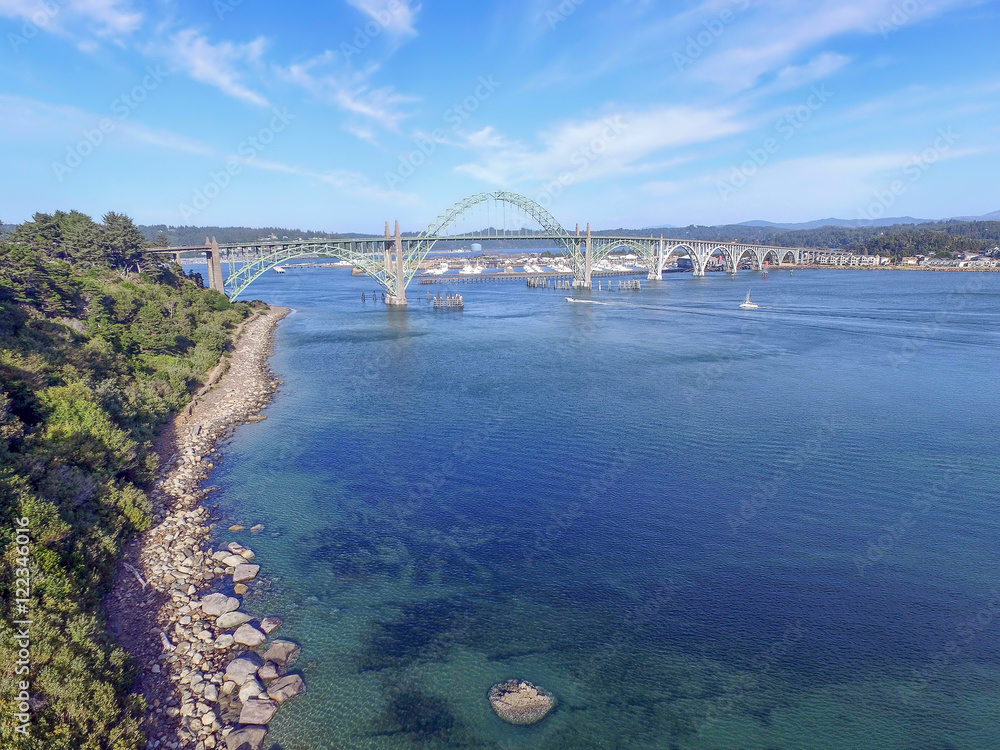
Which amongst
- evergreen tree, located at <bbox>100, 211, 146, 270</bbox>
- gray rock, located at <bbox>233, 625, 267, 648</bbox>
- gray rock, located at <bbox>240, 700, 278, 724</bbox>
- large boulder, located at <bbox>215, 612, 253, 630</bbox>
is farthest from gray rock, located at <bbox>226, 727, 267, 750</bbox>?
evergreen tree, located at <bbox>100, 211, 146, 270</bbox>

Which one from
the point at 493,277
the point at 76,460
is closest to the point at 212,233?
the point at 493,277

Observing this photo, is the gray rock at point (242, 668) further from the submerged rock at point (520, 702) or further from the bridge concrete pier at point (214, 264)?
the bridge concrete pier at point (214, 264)

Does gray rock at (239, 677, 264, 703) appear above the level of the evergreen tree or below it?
below

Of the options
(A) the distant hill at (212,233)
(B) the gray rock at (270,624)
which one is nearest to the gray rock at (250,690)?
(B) the gray rock at (270,624)

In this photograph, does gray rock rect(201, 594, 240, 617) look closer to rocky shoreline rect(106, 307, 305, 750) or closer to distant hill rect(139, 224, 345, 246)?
rocky shoreline rect(106, 307, 305, 750)

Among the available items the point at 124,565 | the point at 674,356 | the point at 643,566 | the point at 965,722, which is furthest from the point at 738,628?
the point at 674,356

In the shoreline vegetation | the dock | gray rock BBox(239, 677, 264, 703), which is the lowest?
gray rock BBox(239, 677, 264, 703)

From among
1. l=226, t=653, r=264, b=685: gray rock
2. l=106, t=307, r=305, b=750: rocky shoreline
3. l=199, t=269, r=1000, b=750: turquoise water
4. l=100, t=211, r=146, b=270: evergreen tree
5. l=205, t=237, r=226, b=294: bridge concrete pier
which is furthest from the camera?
l=205, t=237, r=226, b=294: bridge concrete pier
